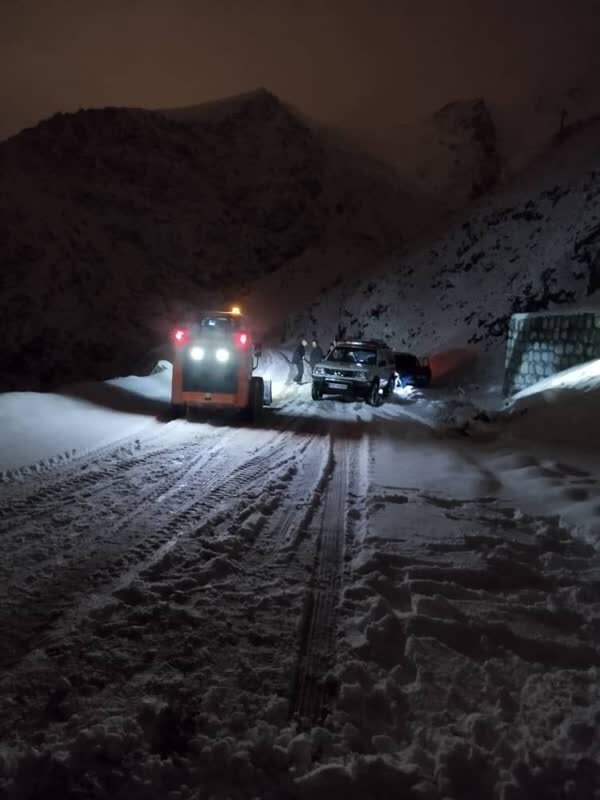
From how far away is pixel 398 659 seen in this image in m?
3.49

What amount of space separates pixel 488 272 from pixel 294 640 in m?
35.1

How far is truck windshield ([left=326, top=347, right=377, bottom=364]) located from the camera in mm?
18125

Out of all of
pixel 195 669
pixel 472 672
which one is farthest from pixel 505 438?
pixel 195 669

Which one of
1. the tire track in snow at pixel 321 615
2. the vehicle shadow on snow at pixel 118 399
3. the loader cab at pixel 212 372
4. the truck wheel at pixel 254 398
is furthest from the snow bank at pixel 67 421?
the tire track in snow at pixel 321 615

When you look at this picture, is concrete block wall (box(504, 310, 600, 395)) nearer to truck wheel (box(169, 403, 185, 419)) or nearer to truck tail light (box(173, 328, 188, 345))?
truck tail light (box(173, 328, 188, 345))

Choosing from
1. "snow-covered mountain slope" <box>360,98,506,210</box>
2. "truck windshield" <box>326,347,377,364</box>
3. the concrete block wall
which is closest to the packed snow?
the concrete block wall

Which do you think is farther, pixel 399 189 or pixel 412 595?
pixel 399 189

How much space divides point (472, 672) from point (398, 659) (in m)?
0.43

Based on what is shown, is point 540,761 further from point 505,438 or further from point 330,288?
point 330,288

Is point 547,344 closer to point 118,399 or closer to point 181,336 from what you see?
point 181,336

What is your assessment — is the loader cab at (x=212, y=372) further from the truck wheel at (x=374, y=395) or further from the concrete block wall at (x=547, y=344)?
the concrete block wall at (x=547, y=344)

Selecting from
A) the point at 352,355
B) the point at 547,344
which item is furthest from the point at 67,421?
the point at 547,344

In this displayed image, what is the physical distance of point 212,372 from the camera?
1262cm

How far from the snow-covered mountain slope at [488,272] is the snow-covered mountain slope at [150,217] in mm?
13530
